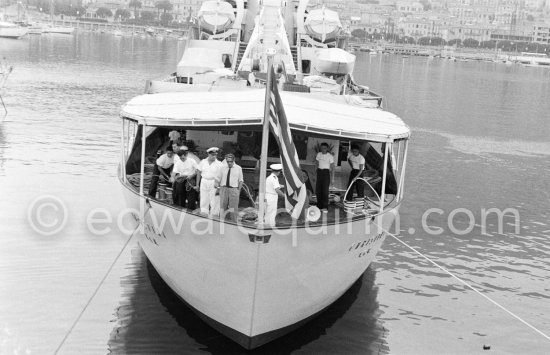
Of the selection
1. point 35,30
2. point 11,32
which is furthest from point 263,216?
point 35,30

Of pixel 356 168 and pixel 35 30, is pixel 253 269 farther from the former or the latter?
pixel 35 30

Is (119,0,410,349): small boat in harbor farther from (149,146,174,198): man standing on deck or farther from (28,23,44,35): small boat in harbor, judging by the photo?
(28,23,44,35): small boat in harbor

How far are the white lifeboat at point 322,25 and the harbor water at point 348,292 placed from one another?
796cm

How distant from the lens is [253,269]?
15336 millimetres

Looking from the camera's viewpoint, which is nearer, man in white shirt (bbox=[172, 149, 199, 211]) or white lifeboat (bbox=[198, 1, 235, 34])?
man in white shirt (bbox=[172, 149, 199, 211])

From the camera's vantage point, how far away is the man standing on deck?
1889 centimetres

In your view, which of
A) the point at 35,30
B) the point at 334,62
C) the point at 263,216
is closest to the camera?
the point at 263,216

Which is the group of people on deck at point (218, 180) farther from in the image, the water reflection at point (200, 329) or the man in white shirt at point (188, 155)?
the water reflection at point (200, 329)

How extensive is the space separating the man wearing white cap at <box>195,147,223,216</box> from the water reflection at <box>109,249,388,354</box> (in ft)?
9.67

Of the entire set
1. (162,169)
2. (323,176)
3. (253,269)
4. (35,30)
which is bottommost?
(253,269)

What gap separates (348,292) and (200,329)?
15.9 ft

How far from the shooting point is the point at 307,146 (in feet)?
67.2

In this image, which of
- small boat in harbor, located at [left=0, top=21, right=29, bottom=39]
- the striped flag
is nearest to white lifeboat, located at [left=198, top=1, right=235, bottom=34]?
the striped flag

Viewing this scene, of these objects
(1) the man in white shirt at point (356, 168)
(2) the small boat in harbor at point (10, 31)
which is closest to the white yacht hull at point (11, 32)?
(2) the small boat in harbor at point (10, 31)
